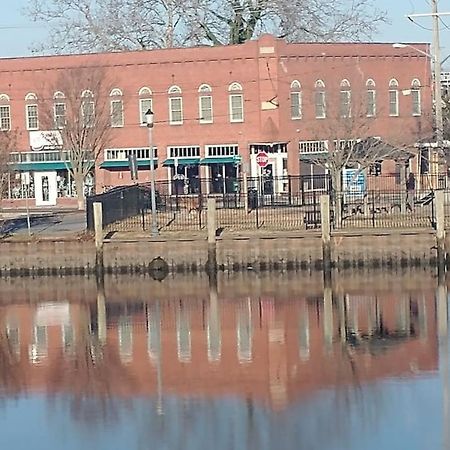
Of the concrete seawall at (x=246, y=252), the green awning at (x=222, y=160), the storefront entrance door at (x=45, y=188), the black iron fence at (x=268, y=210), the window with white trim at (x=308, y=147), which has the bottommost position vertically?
the concrete seawall at (x=246, y=252)

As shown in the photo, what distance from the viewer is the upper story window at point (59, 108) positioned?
66625 millimetres

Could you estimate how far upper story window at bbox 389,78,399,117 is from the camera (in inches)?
2768

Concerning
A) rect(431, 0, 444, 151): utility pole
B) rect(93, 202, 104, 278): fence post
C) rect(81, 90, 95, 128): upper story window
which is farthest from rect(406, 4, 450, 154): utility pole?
rect(81, 90, 95, 128): upper story window

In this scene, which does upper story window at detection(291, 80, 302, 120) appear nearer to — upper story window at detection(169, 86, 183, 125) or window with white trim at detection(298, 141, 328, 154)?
window with white trim at detection(298, 141, 328, 154)

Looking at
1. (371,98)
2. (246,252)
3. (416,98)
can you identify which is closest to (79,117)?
(371,98)

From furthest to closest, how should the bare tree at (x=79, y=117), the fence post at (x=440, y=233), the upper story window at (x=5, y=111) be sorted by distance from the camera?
the upper story window at (x=5, y=111)
the bare tree at (x=79, y=117)
the fence post at (x=440, y=233)

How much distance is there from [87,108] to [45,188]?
6260mm

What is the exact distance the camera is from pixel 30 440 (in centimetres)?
1609

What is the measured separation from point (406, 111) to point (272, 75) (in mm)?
9904

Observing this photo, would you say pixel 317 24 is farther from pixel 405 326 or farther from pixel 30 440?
pixel 30 440

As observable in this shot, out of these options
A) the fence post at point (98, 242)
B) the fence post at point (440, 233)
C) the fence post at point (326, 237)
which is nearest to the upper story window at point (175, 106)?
the fence post at point (98, 242)

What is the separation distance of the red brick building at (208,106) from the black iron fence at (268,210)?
19706 mm

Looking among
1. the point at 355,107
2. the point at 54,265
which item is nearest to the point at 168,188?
the point at 355,107

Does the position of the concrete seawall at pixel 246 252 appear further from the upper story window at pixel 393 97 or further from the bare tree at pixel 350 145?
the upper story window at pixel 393 97
